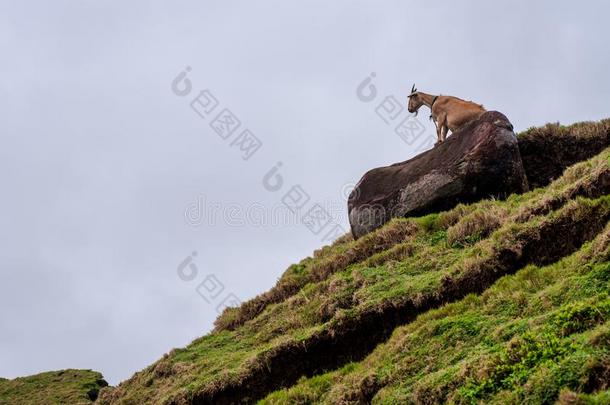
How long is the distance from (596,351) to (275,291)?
1437 cm

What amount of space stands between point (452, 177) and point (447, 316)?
909 centimetres

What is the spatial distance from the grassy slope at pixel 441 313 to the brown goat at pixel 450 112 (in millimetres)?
6709

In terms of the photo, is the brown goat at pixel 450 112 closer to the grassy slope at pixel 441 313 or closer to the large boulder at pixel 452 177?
the large boulder at pixel 452 177

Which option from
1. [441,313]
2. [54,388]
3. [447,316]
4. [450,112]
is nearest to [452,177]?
[450,112]

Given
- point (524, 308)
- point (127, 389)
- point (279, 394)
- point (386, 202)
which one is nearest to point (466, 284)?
point (524, 308)

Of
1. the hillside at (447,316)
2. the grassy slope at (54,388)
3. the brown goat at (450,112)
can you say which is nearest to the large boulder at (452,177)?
the hillside at (447,316)

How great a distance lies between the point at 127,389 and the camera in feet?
67.4

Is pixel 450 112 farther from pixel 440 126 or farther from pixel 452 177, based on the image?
pixel 452 177

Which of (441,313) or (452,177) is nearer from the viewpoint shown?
(441,313)

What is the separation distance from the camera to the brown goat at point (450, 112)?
996 inches

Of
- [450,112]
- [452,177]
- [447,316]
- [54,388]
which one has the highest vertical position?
[54,388]

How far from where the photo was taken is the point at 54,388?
87.9 ft

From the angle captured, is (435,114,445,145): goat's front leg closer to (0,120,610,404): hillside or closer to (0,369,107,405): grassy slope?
(0,120,610,404): hillside

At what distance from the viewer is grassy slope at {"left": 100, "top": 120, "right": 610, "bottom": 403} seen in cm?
965
